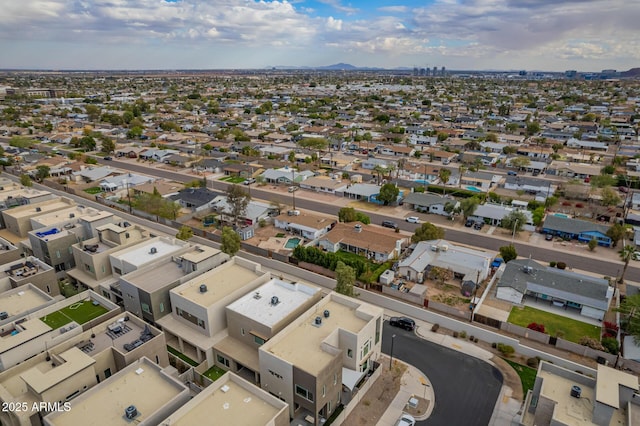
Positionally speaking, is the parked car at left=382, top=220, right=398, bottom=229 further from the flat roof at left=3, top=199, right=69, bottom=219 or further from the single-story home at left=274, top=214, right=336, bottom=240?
the flat roof at left=3, top=199, right=69, bottom=219

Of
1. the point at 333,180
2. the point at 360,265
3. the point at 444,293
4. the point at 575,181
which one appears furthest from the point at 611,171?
the point at 360,265

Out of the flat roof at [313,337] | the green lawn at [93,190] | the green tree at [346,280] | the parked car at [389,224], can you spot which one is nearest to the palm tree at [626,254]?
the parked car at [389,224]

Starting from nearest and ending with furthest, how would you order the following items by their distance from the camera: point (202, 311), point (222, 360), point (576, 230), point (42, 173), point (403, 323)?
point (222, 360)
point (202, 311)
point (403, 323)
point (576, 230)
point (42, 173)

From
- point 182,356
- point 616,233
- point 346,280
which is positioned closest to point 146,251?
point 182,356

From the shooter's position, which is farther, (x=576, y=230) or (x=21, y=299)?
(x=576, y=230)

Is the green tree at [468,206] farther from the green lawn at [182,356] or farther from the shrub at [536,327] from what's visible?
the green lawn at [182,356]

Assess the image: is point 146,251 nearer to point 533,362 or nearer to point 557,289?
point 533,362

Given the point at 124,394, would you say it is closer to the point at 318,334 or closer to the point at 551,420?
the point at 318,334
